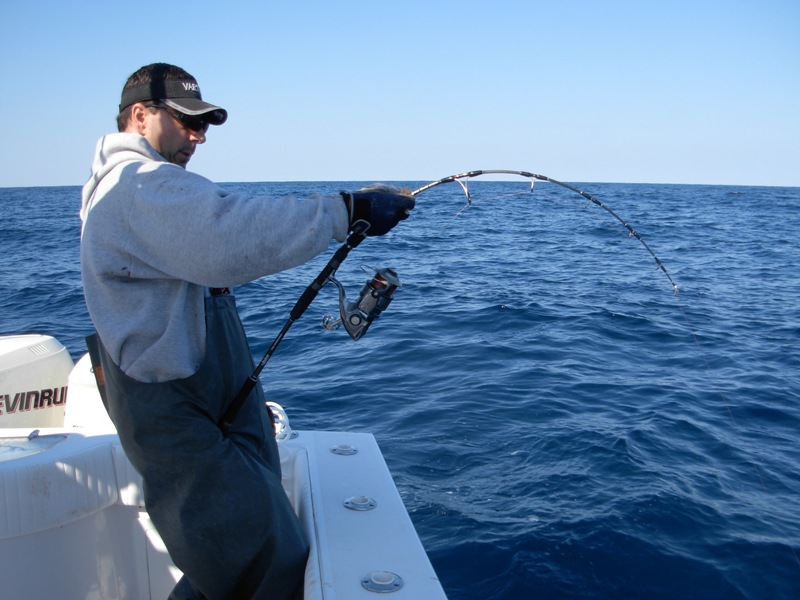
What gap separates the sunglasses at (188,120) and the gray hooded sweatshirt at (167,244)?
10 centimetres

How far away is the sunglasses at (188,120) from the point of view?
5.76ft

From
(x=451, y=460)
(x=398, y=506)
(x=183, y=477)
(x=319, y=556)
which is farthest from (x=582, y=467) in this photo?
(x=183, y=477)

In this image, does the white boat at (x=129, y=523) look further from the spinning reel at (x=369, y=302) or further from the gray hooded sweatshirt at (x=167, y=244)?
the gray hooded sweatshirt at (x=167, y=244)

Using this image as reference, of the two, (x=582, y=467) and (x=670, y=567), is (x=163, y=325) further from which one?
(x=582, y=467)

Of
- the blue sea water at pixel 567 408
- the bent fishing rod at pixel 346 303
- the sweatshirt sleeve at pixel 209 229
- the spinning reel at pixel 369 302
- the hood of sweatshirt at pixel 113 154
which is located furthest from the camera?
the blue sea water at pixel 567 408

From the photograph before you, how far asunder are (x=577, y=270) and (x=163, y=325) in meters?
11.2

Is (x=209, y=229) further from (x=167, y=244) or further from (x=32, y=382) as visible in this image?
(x=32, y=382)

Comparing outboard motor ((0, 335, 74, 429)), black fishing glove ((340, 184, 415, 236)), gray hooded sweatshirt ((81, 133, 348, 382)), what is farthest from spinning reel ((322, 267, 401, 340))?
outboard motor ((0, 335, 74, 429))

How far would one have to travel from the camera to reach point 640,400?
5.73m

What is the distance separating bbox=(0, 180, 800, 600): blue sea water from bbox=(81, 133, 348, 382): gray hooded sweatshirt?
2195 millimetres

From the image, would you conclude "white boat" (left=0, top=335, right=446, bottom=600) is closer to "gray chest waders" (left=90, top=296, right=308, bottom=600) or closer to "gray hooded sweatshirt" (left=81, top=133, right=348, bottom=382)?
"gray chest waders" (left=90, top=296, right=308, bottom=600)

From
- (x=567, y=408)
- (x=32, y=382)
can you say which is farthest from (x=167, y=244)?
(x=567, y=408)

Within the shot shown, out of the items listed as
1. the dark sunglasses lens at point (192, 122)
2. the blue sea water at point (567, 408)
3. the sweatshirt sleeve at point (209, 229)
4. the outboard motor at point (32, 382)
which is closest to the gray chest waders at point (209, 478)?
the sweatshirt sleeve at point (209, 229)

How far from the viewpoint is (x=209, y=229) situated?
150cm
